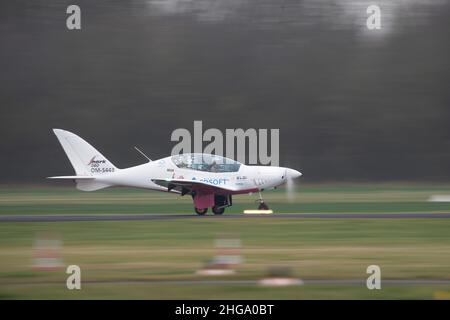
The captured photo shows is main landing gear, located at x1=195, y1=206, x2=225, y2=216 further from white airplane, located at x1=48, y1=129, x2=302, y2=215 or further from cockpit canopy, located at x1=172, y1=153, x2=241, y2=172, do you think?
cockpit canopy, located at x1=172, y1=153, x2=241, y2=172

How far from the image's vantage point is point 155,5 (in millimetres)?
55094

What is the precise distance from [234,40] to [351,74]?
26.8 ft

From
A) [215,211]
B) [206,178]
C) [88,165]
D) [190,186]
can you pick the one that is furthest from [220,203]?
[88,165]

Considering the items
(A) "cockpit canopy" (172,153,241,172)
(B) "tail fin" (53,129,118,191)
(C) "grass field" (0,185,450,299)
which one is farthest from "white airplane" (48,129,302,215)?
(C) "grass field" (0,185,450,299)

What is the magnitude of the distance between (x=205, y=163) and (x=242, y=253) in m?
9.74

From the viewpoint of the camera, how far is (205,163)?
981 inches

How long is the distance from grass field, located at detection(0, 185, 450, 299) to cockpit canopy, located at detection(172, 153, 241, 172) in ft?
6.23

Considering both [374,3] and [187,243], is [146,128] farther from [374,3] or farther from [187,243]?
[187,243]

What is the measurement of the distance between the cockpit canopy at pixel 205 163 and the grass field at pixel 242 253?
6.23 ft

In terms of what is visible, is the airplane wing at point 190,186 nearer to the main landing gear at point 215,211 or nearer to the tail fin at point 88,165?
the main landing gear at point 215,211

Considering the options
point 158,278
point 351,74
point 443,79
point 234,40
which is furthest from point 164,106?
point 158,278

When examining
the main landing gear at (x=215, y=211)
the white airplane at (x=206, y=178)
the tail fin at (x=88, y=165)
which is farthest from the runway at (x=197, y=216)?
the tail fin at (x=88, y=165)

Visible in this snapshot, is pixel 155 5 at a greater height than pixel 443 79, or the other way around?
pixel 155 5

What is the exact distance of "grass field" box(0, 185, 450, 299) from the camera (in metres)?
11.3
